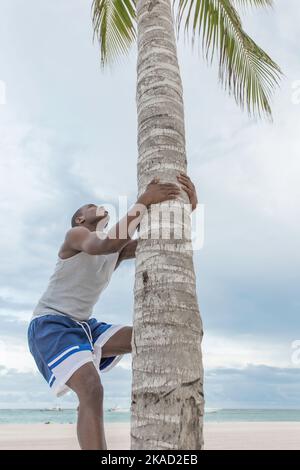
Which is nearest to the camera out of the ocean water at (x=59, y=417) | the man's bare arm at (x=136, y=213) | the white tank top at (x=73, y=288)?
the man's bare arm at (x=136, y=213)

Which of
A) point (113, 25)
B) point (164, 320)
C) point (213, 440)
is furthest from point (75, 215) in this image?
point (213, 440)

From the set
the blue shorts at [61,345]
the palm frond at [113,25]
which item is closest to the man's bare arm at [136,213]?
the blue shorts at [61,345]

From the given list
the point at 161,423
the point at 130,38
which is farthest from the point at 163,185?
the point at 130,38

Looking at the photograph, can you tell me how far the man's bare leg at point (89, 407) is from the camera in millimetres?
3354

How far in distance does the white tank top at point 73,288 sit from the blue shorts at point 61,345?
0.26ft

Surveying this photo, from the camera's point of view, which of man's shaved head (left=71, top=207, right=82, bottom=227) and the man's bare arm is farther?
man's shaved head (left=71, top=207, right=82, bottom=227)

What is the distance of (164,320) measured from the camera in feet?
9.28

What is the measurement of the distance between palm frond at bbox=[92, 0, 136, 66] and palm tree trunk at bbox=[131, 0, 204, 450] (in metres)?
4.17

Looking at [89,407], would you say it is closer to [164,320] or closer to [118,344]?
[118,344]

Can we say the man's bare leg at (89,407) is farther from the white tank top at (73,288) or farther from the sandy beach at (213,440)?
the sandy beach at (213,440)

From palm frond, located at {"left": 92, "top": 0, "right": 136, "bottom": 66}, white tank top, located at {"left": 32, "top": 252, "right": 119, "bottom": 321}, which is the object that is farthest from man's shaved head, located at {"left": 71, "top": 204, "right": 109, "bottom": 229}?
palm frond, located at {"left": 92, "top": 0, "right": 136, "bottom": 66}

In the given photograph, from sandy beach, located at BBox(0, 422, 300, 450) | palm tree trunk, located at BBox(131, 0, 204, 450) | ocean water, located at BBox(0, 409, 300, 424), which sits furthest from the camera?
ocean water, located at BBox(0, 409, 300, 424)

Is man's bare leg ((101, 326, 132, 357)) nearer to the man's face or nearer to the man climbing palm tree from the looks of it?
the man climbing palm tree

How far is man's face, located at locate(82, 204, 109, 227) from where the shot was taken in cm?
453
